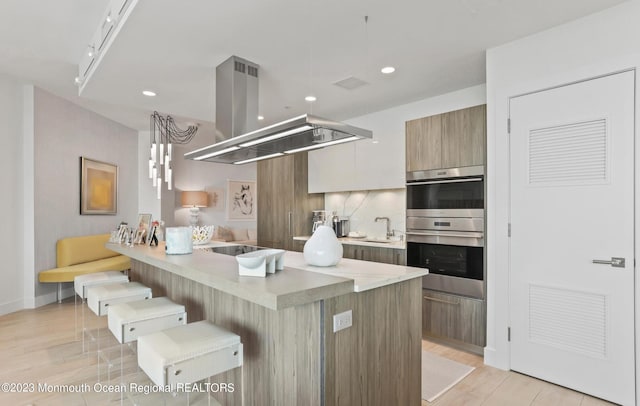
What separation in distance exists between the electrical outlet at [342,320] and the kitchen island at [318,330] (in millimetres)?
22

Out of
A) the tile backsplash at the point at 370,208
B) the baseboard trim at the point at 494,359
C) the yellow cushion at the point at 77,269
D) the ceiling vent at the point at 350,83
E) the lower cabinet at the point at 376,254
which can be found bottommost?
the baseboard trim at the point at 494,359

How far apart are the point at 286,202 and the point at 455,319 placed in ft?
9.23

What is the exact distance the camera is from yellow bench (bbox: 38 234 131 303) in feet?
14.6

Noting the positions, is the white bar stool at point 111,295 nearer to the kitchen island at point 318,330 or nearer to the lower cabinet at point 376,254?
the kitchen island at point 318,330

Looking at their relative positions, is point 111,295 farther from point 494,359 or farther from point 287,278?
point 494,359

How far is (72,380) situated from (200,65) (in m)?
2.76

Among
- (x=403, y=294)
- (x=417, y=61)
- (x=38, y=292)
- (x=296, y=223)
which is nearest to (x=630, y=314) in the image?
(x=403, y=294)

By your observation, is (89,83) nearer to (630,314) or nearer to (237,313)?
(237,313)

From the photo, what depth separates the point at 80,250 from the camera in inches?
193

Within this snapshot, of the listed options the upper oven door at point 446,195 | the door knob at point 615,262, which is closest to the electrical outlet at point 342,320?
the door knob at point 615,262

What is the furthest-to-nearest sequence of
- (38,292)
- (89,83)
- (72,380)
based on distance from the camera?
(38,292), (89,83), (72,380)

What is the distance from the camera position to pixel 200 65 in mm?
3094

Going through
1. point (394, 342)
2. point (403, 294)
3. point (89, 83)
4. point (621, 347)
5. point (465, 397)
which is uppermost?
point (89, 83)

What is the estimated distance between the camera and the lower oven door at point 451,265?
3.10 meters
